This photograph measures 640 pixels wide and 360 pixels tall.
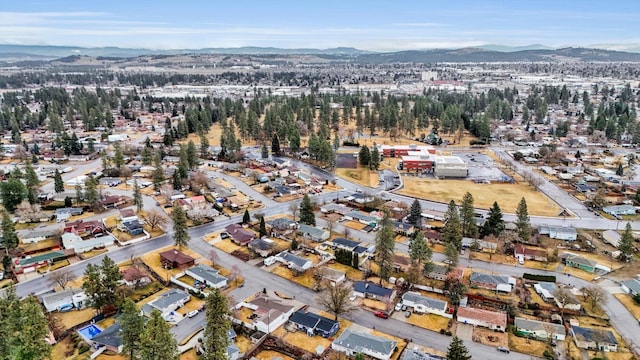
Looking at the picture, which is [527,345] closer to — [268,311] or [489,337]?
[489,337]

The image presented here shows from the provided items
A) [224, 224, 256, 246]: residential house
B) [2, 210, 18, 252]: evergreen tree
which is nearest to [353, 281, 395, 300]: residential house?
[224, 224, 256, 246]: residential house

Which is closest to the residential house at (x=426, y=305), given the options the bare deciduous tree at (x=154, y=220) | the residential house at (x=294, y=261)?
the residential house at (x=294, y=261)

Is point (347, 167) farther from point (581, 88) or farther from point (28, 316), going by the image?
point (581, 88)

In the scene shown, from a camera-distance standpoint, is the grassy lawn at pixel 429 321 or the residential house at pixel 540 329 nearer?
the residential house at pixel 540 329

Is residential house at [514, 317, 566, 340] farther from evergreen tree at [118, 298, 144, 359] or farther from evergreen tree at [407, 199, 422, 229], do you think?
evergreen tree at [118, 298, 144, 359]

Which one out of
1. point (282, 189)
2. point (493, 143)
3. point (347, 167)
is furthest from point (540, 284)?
point (493, 143)

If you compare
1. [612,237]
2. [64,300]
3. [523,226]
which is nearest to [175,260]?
[64,300]

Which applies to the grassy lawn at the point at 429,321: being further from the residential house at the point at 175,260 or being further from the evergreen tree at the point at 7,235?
the evergreen tree at the point at 7,235
